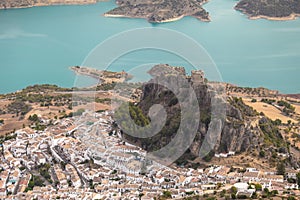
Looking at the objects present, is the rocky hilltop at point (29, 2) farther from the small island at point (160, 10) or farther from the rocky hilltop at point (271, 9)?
the rocky hilltop at point (271, 9)

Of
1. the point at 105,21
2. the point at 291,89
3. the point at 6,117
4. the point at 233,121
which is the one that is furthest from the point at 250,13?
the point at 233,121

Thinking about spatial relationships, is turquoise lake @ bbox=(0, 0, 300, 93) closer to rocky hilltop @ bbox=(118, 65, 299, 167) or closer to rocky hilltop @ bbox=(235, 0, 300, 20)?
rocky hilltop @ bbox=(235, 0, 300, 20)

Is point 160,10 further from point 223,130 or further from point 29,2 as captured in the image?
point 223,130

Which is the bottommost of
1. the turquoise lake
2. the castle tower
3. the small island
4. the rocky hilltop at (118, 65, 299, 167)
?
the rocky hilltop at (118, 65, 299, 167)

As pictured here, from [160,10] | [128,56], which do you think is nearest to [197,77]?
[128,56]

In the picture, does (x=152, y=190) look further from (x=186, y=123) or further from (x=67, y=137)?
(x=67, y=137)

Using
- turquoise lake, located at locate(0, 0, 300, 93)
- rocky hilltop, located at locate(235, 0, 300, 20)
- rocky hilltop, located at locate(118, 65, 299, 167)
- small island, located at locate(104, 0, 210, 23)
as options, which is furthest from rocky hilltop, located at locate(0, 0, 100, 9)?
rocky hilltop, located at locate(118, 65, 299, 167)
